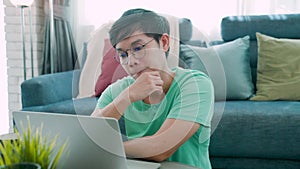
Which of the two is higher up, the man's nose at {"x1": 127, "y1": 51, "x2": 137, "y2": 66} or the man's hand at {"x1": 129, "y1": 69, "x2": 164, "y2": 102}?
the man's nose at {"x1": 127, "y1": 51, "x2": 137, "y2": 66}

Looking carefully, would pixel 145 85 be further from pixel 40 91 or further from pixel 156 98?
pixel 40 91

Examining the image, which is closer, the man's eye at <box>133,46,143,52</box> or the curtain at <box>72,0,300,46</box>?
the man's eye at <box>133,46,143,52</box>

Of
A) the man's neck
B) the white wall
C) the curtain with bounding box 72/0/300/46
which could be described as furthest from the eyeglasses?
the white wall

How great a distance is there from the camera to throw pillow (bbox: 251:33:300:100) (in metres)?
2.31

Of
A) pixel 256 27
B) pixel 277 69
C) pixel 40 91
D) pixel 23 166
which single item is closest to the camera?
pixel 23 166

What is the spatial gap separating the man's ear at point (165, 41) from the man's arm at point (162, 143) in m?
0.18

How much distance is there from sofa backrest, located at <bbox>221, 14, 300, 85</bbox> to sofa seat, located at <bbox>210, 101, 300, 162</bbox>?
60cm

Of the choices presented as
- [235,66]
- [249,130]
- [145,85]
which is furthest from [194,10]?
[145,85]

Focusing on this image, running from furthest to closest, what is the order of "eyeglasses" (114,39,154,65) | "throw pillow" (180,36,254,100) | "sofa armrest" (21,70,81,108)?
"throw pillow" (180,36,254,100)
"sofa armrest" (21,70,81,108)
"eyeglasses" (114,39,154,65)

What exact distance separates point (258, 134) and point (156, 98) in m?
1.03

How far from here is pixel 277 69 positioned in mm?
2396

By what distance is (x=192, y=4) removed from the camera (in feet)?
9.75

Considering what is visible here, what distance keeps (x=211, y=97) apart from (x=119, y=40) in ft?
0.96

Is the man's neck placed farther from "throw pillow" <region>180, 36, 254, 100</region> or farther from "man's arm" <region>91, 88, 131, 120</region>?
"throw pillow" <region>180, 36, 254, 100</region>
